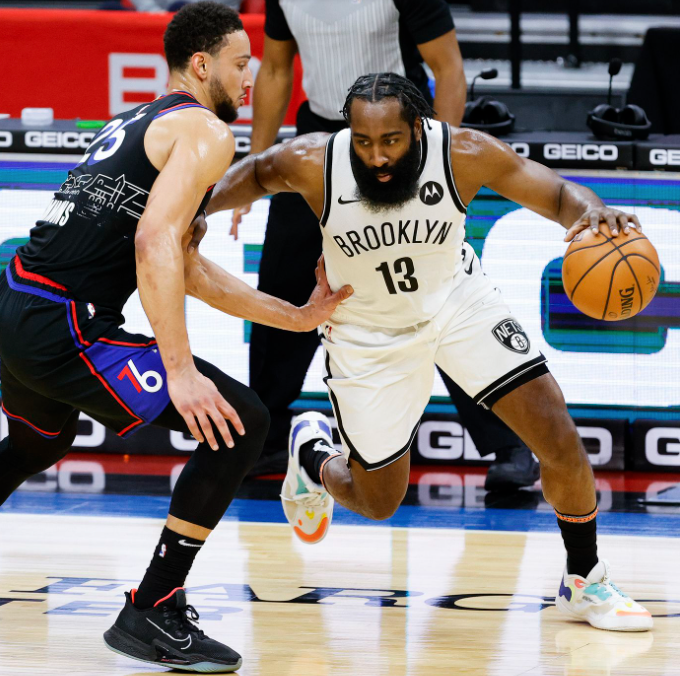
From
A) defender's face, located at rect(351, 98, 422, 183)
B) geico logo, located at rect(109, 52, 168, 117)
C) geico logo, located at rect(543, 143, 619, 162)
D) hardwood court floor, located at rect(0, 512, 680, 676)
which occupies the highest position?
geico logo, located at rect(109, 52, 168, 117)

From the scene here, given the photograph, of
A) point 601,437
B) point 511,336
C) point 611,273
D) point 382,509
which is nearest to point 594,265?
point 611,273

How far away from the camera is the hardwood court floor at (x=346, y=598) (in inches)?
135

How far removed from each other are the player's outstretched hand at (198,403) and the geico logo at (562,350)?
303cm

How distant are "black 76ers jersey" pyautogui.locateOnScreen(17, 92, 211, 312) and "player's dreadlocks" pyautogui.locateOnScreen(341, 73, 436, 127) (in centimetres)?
54

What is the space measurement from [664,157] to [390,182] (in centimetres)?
258

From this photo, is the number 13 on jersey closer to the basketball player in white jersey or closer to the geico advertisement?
the basketball player in white jersey

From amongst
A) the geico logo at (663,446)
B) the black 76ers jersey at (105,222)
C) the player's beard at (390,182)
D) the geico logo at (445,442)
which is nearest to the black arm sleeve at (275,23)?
the player's beard at (390,182)

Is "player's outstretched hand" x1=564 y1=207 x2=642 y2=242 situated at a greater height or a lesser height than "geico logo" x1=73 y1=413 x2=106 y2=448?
greater

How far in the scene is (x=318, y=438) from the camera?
15.5ft

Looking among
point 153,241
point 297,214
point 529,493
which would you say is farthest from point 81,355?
point 529,493

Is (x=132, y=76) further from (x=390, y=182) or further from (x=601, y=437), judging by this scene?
(x=390, y=182)

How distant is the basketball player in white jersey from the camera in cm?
374

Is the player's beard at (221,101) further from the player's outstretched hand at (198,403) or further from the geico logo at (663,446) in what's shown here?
the geico logo at (663,446)

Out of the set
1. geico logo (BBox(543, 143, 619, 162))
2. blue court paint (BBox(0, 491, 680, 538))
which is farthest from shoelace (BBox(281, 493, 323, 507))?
geico logo (BBox(543, 143, 619, 162))
